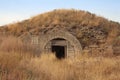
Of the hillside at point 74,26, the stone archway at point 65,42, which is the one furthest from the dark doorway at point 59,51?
the stone archway at point 65,42

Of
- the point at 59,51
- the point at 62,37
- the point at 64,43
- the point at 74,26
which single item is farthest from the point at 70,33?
the point at 59,51

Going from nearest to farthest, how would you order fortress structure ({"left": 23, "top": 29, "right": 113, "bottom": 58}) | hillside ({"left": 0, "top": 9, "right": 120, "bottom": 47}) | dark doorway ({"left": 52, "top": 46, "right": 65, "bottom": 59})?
1. fortress structure ({"left": 23, "top": 29, "right": 113, "bottom": 58})
2. hillside ({"left": 0, "top": 9, "right": 120, "bottom": 47})
3. dark doorway ({"left": 52, "top": 46, "right": 65, "bottom": 59})

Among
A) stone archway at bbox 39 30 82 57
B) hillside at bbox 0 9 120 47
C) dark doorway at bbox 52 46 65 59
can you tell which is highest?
hillside at bbox 0 9 120 47

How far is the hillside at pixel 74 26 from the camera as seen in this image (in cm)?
2389

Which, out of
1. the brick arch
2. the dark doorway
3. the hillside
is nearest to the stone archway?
the brick arch

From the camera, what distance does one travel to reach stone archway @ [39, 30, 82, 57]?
2289cm

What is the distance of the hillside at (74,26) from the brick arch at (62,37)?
0.62m

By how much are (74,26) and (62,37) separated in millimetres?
1858

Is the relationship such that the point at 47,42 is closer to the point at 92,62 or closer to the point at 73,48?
the point at 73,48

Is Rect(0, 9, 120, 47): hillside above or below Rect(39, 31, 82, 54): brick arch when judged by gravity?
above

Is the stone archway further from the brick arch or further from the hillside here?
the hillside

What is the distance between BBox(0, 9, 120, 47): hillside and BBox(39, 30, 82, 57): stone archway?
68 cm

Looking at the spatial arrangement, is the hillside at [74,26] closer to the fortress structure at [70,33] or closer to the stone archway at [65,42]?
the fortress structure at [70,33]

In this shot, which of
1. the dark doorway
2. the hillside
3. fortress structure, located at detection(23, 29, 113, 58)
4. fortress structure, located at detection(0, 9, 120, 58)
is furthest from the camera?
the dark doorway
